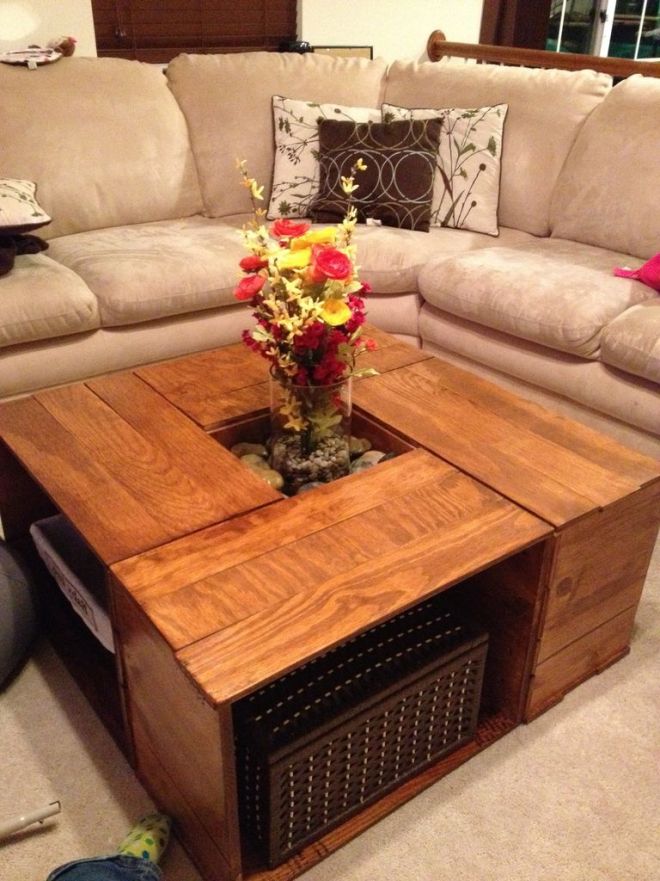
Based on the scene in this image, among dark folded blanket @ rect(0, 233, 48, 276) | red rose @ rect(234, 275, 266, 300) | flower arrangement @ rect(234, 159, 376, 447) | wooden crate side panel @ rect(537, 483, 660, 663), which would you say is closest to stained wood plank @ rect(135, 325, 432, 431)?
flower arrangement @ rect(234, 159, 376, 447)

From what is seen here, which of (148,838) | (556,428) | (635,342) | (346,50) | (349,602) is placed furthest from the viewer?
(346,50)

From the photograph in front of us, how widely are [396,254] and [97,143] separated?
1.13 metres

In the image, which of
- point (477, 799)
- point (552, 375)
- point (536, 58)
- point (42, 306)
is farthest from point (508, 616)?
point (536, 58)

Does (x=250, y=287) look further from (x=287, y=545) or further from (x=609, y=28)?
(x=609, y=28)

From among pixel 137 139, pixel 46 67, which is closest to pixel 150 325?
pixel 137 139

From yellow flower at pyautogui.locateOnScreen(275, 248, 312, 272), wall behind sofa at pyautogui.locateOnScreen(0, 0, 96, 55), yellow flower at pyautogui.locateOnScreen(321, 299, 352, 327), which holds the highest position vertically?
wall behind sofa at pyautogui.locateOnScreen(0, 0, 96, 55)

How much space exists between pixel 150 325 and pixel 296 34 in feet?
8.79

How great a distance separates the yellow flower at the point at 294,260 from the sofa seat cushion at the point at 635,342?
107cm

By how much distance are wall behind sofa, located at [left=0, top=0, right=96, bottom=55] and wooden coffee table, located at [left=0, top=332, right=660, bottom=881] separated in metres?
2.32

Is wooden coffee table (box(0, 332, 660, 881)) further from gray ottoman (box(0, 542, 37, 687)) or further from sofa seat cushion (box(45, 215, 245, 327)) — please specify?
sofa seat cushion (box(45, 215, 245, 327))

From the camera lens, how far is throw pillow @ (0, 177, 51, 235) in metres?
2.41

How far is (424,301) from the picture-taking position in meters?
2.78

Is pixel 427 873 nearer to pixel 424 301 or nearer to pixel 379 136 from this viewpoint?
pixel 424 301

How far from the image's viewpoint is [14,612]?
5.34 ft
